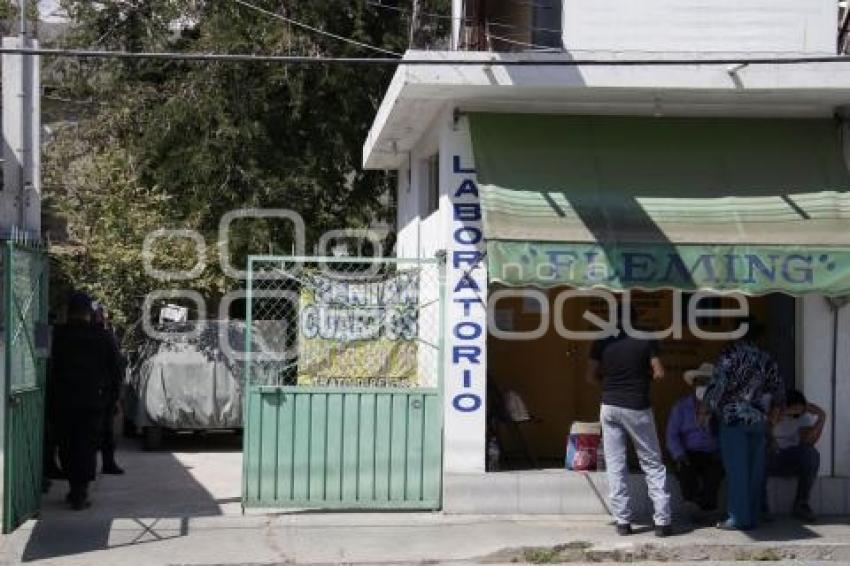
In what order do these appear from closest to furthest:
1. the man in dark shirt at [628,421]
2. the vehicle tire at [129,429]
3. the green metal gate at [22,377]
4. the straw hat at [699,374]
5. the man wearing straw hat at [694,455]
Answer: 1. the green metal gate at [22,377]
2. the man in dark shirt at [628,421]
3. the man wearing straw hat at [694,455]
4. the straw hat at [699,374]
5. the vehicle tire at [129,429]

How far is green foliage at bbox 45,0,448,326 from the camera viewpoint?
18031 millimetres

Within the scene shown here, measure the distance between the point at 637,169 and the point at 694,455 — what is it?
2.49 metres

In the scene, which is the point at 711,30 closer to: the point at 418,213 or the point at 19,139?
the point at 418,213

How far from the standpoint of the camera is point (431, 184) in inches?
492

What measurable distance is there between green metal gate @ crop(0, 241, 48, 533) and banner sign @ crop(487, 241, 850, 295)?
11.7ft

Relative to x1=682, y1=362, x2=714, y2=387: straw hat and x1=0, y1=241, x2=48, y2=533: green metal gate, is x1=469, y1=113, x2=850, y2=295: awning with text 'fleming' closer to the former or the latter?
x1=682, y1=362, x2=714, y2=387: straw hat

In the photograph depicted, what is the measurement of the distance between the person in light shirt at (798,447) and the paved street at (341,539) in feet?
1.13

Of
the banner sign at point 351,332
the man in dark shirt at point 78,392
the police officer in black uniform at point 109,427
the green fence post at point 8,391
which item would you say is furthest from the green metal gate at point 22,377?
the banner sign at point 351,332

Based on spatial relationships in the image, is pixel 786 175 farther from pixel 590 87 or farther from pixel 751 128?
pixel 590 87

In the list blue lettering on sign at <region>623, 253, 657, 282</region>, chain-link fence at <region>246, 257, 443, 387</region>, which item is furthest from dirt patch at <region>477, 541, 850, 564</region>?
blue lettering on sign at <region>623, 253, 657, 282</region>

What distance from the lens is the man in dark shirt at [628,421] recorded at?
8.88 meters

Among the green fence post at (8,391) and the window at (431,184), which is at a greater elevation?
the window at (431,184)

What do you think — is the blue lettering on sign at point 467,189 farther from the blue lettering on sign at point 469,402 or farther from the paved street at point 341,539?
the paved street at point 341,539

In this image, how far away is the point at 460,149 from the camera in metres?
9.77
